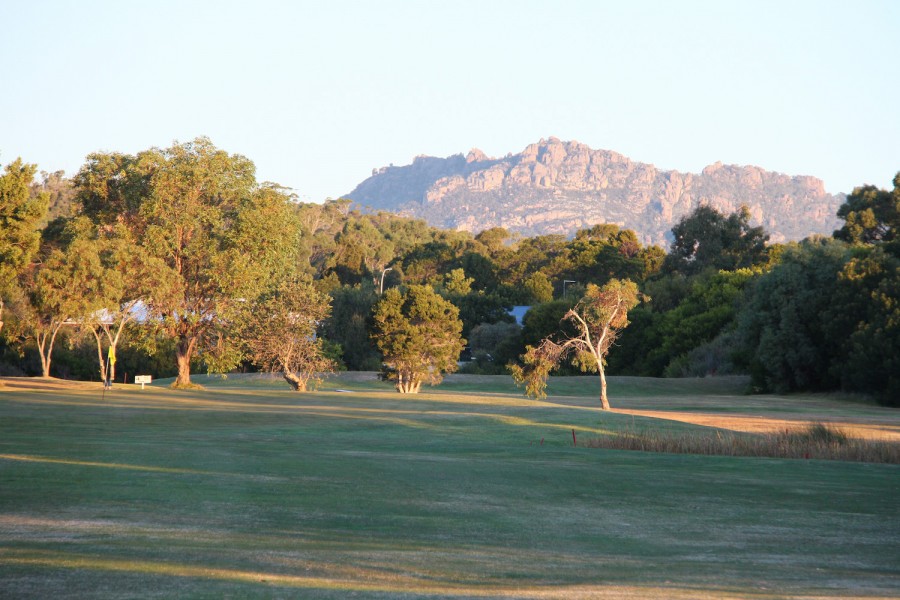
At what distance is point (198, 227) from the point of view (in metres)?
47.6

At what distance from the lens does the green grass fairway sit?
8.45 m

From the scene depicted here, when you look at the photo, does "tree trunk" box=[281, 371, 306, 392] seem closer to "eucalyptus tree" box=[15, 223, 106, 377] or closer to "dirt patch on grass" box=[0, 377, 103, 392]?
"dirt patch on grass" box=[0, 377, 103, 392]

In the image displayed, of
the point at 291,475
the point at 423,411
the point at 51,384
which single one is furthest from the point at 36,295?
the point at 291,475

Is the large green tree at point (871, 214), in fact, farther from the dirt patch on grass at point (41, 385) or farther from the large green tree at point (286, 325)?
the dirt patch on grass at point (41, 385)

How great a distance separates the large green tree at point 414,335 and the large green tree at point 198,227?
7.09 m

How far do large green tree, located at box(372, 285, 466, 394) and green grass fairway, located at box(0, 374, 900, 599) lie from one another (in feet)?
84.8

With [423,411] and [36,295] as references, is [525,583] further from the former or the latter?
[36,295]

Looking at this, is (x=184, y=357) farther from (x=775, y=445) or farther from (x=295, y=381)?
(x=775, y=445)

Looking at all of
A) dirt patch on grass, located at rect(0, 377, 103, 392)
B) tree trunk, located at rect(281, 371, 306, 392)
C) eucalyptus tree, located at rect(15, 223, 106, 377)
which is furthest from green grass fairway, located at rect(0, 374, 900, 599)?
tree trunk, located at rect(281, 371, 306, 392)

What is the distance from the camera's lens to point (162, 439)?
23.2m

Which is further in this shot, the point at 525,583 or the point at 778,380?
the point at 778,380

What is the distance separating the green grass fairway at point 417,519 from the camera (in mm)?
8453

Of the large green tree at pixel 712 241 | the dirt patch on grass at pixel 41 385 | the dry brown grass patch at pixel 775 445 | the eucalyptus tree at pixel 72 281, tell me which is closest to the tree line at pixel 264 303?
the eucalyptus tree at pixel 72 281

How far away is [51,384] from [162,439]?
28.2 metres
